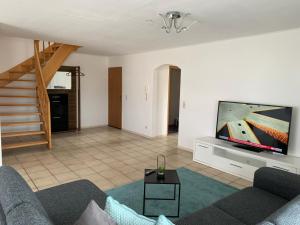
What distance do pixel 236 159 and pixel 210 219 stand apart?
7.49 ft

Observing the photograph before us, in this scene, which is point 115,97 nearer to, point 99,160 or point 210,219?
point 99,160

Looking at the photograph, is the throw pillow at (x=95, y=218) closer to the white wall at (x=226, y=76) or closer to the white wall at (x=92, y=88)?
the white wall at (x=226, y=76)

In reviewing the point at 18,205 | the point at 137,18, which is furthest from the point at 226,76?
the point at 18,205

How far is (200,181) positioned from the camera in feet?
11.2

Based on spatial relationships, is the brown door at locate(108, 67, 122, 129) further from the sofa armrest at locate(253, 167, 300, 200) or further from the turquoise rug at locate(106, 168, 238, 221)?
the sofa armrest at locate(253, 167, 300, 200)

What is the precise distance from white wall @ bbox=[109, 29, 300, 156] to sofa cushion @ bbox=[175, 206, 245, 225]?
2.21 m

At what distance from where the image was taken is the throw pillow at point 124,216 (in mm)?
1124

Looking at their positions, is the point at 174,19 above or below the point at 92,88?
above

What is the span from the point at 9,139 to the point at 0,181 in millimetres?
4706

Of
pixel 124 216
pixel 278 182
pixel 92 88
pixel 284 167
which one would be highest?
pixel 92 88

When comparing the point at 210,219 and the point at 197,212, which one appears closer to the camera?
the point at 210,219

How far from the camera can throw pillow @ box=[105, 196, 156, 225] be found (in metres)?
1.12

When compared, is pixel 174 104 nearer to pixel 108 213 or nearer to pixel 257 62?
pixel 257 62

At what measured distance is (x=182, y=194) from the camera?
3.00m
